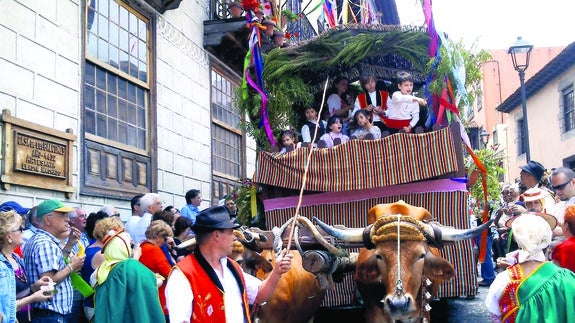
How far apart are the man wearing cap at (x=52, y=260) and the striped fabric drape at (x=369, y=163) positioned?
2307mm

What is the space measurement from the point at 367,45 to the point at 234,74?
786cm

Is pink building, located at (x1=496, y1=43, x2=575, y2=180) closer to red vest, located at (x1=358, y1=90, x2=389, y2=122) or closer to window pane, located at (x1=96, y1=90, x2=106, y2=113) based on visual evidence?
red vest, located at (x1=358, y1=90, x2=389, y2=122)

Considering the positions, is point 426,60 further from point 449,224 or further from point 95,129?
point 95,129

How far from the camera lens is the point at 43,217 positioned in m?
5.63

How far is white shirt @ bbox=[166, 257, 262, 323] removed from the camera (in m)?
3.64

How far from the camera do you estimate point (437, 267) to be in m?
5.10

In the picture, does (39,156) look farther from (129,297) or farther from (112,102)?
(129,297)

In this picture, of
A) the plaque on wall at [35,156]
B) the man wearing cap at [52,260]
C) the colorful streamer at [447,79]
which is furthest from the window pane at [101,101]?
the colorful streamer at [447,79]

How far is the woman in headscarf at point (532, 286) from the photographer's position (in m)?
3.80

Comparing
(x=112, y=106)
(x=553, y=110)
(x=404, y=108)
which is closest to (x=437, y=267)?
(x=404, y=108)

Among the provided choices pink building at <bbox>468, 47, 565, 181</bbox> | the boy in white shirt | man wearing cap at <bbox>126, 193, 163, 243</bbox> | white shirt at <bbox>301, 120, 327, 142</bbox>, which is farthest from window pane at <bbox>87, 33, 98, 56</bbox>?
pink building at <bbox>468, 47, 565, 181</bbox>

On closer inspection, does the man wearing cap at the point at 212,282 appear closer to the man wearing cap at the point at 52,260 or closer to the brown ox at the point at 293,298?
the brown ox at the point at 293,298

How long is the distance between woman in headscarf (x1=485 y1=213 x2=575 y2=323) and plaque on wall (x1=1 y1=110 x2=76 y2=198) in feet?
18.6

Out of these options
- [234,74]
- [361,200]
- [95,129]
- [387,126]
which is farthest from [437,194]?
[234,74]
